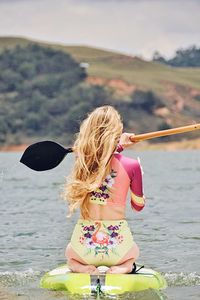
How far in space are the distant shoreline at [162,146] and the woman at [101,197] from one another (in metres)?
89.7

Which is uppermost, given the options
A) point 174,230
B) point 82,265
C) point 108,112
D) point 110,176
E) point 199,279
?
point 108,112

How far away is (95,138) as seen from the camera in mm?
8500

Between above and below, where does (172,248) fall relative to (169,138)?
above

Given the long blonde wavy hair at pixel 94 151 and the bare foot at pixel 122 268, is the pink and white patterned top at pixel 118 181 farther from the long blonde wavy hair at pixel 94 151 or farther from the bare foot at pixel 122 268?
the bare foot at pixel 122 268

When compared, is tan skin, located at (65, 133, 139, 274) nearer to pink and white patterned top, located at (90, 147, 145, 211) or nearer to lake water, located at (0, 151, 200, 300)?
pink and white patterned top, located at (90, 147, 145, 211)

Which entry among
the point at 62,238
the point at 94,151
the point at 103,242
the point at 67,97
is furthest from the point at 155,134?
the point at 67,97

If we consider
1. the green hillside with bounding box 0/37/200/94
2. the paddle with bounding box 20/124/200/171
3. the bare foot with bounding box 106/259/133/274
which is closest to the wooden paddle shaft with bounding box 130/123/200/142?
the paddle with bounding box 20/124/200/171

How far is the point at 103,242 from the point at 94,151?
85 centimetres

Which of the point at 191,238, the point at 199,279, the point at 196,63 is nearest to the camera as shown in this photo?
the point at 199,279

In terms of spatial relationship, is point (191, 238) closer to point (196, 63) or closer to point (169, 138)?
point (169, 138)

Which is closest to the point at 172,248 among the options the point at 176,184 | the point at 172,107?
the point at 176,184

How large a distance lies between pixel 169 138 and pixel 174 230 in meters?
89.6

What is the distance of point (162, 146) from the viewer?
101 meters

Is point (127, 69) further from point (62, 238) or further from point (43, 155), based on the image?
point (43, 155)
